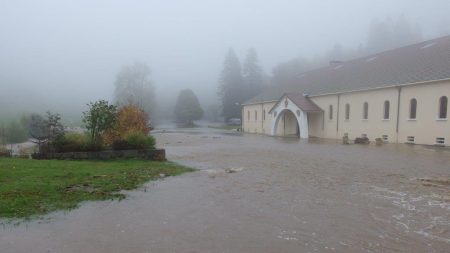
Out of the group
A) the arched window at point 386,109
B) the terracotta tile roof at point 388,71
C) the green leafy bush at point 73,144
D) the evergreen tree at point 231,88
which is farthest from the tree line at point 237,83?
the green leafy bush at point 73,144

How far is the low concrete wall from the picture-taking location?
46.8 ft

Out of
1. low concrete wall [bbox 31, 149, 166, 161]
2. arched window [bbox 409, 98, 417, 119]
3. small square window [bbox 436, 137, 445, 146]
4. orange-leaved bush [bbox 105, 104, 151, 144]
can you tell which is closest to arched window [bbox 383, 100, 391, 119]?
arched window [bbox 409, 98, 417, 119]

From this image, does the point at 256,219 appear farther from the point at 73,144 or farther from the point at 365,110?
the point at 365,110

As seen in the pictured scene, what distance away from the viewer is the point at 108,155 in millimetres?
14945

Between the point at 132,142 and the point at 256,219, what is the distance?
1003 cm

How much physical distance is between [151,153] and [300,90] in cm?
2953

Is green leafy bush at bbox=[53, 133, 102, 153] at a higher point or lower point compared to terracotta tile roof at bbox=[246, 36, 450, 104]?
lower

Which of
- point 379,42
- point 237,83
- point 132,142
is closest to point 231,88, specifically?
point 237,83

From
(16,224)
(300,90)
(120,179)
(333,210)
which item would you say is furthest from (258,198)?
(300,90)

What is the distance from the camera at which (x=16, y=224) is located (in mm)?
5988

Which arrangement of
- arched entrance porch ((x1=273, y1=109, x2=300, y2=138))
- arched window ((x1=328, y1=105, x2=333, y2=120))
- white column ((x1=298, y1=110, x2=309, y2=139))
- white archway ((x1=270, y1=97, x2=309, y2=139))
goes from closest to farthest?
arched window ((x1=328, y1=105, x2=333, y2=120)) < white column ((x1=298, y1=110, x2=309, y2=139)) < white archway ((x1=270, y1=97, x2=309, y2=139)) < arched entrance porch ((x1=273, y1=109, x2=300, y2=138))

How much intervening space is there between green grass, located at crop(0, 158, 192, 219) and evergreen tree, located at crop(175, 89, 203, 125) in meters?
78.4

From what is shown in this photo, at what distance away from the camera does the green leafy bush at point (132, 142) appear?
15.5 meters

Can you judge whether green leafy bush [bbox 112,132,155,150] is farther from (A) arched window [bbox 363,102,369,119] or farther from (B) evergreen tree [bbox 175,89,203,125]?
(B) evergreen tree [bbox 175,89,203,125]
